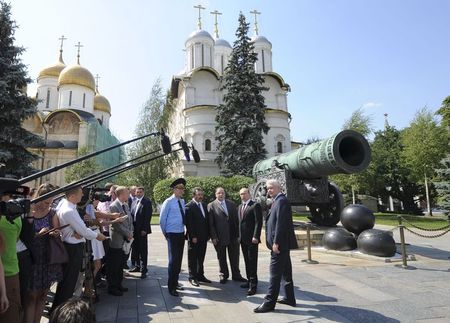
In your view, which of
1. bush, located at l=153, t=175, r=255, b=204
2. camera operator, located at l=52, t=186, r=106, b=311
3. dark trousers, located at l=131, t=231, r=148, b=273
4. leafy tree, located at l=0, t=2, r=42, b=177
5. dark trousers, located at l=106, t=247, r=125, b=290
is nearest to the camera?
camera operator, located at l=52, t=186, r=106, b=311

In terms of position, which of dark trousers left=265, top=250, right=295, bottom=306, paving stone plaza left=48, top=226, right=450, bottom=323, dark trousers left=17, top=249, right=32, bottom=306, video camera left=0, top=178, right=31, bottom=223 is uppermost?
video camera left=0, top=178, right=31, bottom=223

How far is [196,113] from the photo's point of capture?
38625 millimetres

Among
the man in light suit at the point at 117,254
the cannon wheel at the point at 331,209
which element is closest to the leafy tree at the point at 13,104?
the man in light suit at the point at 117,254

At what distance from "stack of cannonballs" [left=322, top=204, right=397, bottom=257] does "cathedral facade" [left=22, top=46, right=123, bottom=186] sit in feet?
113

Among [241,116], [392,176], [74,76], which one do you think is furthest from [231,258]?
[74,76]

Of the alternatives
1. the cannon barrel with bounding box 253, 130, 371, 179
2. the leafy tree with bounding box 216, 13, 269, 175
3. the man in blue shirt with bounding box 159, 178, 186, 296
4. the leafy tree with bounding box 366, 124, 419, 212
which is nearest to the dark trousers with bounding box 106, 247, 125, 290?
the man in blue shirt with bounding box 159, 178, 186, 296

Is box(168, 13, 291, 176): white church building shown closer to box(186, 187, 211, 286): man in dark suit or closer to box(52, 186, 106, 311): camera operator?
box(186, 187, 211, 286): man in dark suit

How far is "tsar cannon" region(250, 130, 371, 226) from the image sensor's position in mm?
8172

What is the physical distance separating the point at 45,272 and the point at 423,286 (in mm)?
5714

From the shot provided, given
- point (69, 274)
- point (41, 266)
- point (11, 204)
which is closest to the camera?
point (11, 204)

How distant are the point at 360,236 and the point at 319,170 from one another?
198cm

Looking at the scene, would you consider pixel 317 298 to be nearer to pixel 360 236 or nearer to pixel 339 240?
pixel 360 236

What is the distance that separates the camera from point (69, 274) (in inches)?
157

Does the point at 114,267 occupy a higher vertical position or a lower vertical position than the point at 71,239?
lower
